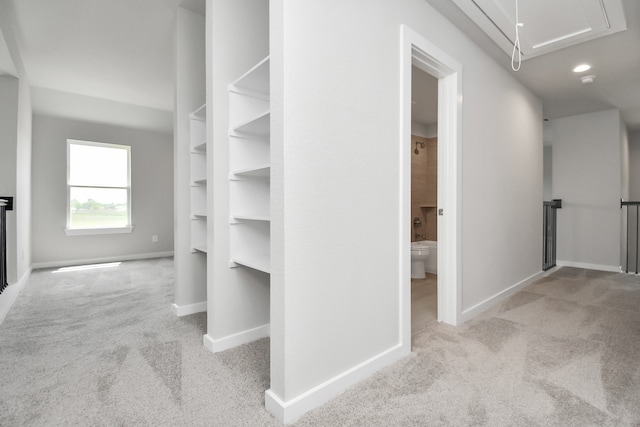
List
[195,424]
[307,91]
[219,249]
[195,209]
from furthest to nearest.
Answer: [195,209], [219,249], [307,91], [195,424]

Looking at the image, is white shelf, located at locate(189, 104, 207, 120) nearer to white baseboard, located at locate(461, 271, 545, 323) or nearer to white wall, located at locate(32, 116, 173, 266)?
white baseboard, located at locate(461, 271, 545, 323)

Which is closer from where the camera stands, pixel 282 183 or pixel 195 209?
pixel 282 183

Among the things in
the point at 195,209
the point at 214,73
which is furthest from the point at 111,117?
the point at 214,73

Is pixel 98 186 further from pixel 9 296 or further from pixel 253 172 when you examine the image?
pixel 253 172

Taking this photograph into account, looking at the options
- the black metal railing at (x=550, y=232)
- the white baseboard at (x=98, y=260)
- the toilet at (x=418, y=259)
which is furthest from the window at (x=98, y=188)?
the black metal railing at (x=550, y=232)

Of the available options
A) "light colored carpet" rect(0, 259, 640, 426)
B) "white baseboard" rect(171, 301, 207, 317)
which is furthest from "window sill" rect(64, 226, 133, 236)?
"white baseboard" rect(171, 301, 207, 317)

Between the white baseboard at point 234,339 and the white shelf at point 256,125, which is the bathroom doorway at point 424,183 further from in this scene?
the white shelf at point 256,125

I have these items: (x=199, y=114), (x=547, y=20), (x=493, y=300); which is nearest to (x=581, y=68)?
(x=547, y=20)

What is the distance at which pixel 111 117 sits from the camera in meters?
5.26

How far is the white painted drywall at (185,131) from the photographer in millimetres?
2668

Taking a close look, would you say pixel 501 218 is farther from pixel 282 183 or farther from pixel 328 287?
pixel 282 183

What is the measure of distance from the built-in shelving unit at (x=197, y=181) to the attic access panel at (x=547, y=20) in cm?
211

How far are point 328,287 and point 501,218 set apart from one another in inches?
90.6

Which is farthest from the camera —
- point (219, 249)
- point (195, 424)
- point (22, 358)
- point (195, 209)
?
point (195, 209)
